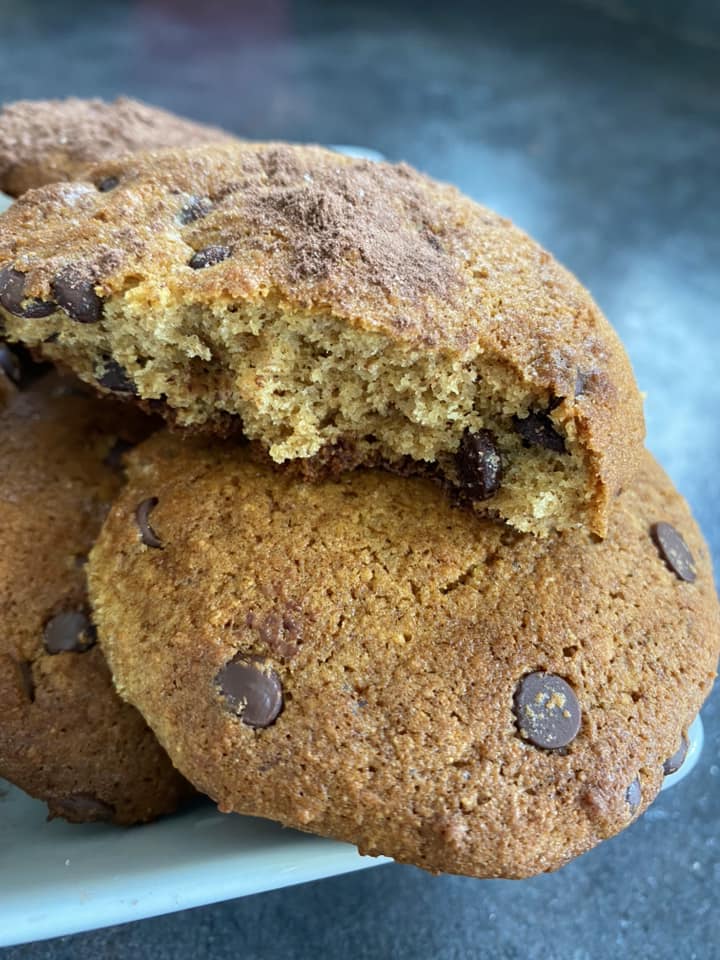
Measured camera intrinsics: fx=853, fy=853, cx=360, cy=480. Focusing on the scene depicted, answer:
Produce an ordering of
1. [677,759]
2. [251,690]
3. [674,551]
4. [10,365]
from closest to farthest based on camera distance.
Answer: [251,690], [677,759], [674,551], [10,365]

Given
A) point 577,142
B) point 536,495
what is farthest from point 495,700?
point 577,142

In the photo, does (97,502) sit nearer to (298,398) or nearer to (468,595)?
(298,398)

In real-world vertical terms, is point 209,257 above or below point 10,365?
above

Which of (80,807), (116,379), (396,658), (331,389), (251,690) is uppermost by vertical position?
(331,389)

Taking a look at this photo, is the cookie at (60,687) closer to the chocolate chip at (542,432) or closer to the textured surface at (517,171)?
the textured surface at (517,171)

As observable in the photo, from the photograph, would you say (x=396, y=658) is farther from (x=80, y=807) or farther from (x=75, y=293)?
(x=75, y=293)

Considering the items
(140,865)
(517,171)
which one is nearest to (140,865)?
(140,865)

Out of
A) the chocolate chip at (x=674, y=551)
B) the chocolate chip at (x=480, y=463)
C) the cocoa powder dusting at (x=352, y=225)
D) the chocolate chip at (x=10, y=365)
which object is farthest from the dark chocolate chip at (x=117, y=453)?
the chocolate chip at (x=674, y=551)

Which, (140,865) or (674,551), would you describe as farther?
(674,551)
